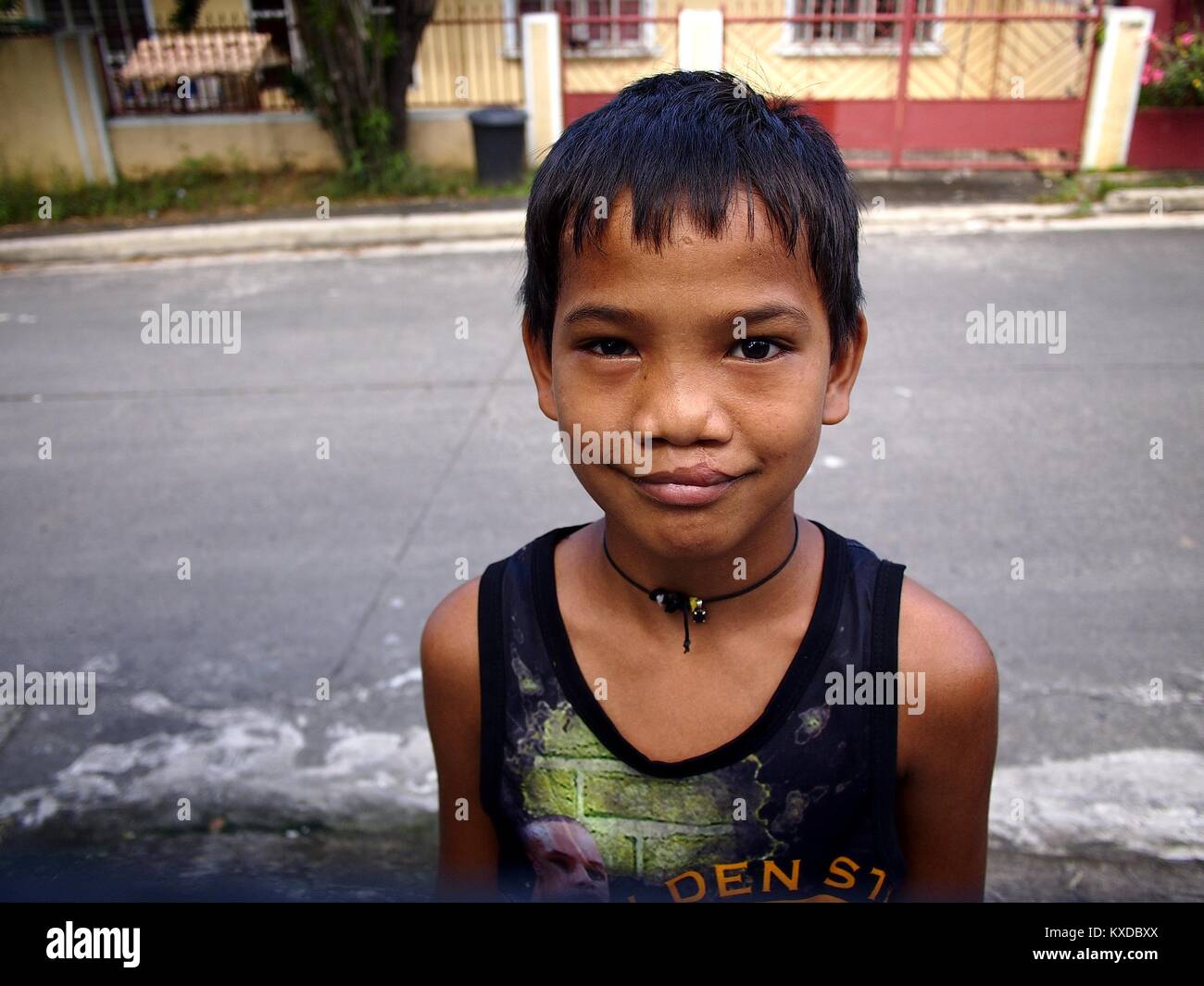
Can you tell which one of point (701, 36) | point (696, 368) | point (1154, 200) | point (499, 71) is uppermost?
point (696, 368)

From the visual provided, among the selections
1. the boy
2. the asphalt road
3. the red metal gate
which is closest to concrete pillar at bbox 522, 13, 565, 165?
the red metal gate

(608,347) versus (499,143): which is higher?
(608,347)

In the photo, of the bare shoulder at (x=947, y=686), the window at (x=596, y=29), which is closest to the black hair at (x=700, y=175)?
the bare shoulder at (x=947, y=686)

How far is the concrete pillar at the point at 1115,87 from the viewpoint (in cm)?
1062

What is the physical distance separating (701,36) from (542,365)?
1114cm

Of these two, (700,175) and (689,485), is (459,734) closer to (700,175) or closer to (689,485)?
(689,485)

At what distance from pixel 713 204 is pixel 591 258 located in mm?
147

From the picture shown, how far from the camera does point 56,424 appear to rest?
6.07 meters

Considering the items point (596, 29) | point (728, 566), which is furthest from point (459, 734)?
point (596, 29)

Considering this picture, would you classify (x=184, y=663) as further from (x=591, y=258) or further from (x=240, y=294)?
(x=240, y=294)

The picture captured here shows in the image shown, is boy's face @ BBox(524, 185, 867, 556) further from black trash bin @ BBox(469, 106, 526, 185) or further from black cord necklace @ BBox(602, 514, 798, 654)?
black trash bin @ BBox(469, 106, 526, 185)

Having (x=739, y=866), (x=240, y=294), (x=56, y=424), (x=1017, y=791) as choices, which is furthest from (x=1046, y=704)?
(x=240, y=294)

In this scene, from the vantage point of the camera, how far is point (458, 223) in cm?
1029

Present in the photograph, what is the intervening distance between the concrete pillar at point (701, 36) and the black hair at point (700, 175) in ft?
35.3
